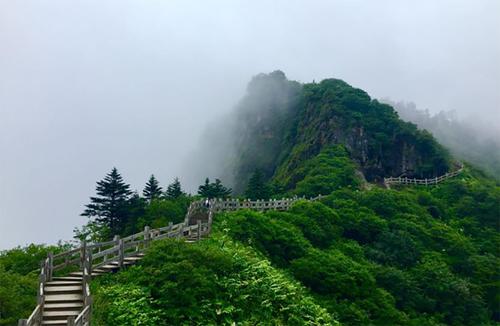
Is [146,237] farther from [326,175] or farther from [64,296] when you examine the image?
[326,175]

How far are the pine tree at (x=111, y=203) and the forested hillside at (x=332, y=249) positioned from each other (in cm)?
11

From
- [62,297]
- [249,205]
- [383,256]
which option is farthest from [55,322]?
[383,256]

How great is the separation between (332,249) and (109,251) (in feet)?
61.6

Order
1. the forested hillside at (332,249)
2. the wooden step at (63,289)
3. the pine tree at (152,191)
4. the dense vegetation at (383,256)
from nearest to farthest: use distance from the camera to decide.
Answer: the wooden step at (63,289), the forested hillside at (332,249), the dense vegetation at (383,256), the pine tree at (152,191)

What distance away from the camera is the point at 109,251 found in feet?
60.8

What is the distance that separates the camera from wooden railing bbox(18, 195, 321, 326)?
12970mm

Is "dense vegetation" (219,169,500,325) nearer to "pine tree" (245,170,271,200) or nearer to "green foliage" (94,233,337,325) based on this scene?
"green foliage" (94,233,337,325)

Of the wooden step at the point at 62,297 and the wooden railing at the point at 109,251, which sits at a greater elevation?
the wooden railing at the point at 109,251

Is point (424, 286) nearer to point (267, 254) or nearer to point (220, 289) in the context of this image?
point (267, 254)

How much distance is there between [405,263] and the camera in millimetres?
35781

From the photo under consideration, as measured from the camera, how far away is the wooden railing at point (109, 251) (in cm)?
1297

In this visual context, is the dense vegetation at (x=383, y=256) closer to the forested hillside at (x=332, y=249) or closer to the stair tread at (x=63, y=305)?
the forested hillside at (x=332, y=249)

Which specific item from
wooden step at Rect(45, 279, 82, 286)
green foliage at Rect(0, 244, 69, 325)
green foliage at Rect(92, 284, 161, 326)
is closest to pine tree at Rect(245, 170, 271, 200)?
green foliage at Rect(0, 244, 69, 325)

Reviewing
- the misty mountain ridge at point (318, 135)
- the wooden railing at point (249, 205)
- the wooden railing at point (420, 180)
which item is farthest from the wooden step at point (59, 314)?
the wooden railing at point (420, 180)
